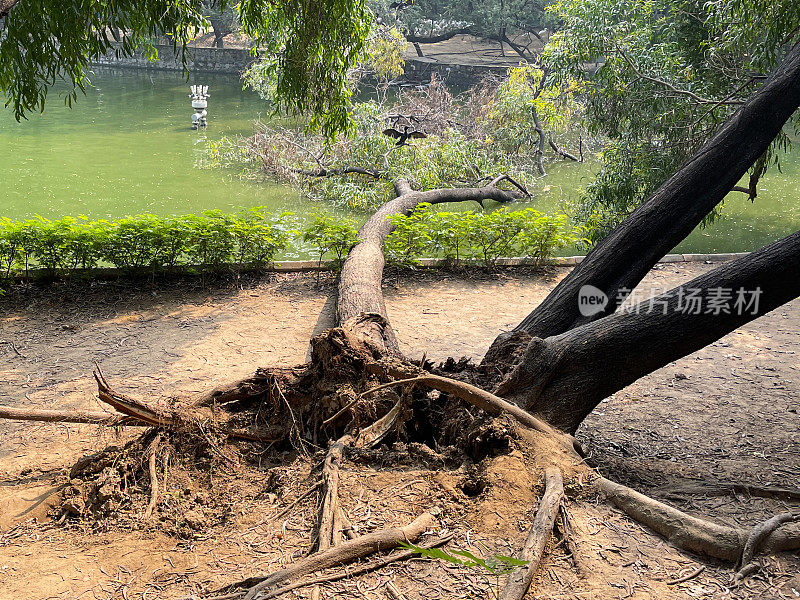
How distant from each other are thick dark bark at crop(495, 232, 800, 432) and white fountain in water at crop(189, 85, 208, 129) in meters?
16.8

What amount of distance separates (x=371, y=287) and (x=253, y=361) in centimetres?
133

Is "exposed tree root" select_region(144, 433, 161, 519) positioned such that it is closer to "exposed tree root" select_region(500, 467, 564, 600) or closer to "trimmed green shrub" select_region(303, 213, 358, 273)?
"exposed tree root" select_region(500, 467, 564, 600)

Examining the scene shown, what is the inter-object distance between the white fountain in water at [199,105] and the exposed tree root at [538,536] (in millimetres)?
17569

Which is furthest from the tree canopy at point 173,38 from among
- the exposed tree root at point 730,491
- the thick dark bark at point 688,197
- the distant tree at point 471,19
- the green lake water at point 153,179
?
the distant tree at point 471,19

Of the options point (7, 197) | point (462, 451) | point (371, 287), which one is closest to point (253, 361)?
point (371, 287)

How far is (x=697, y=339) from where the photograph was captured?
3449 millimetres

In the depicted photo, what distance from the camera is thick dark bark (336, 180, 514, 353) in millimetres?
4555

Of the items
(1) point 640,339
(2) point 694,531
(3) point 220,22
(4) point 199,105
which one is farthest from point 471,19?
(2) point 694,531

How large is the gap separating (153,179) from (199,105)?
5661 millimetres

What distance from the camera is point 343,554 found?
2.50 metres

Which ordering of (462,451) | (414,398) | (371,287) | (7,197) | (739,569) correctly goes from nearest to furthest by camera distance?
(739,569) → (462,451) → (414,398) → (371,287) → (7,197)

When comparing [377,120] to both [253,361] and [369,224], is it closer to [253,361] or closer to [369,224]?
[369,224]

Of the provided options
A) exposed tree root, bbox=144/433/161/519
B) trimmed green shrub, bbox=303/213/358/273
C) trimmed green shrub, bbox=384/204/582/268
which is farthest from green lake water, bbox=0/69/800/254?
exposed tree root, bbox=144/433/161/519

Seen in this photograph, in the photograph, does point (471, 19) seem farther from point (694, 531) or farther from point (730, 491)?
point (694, 531)
